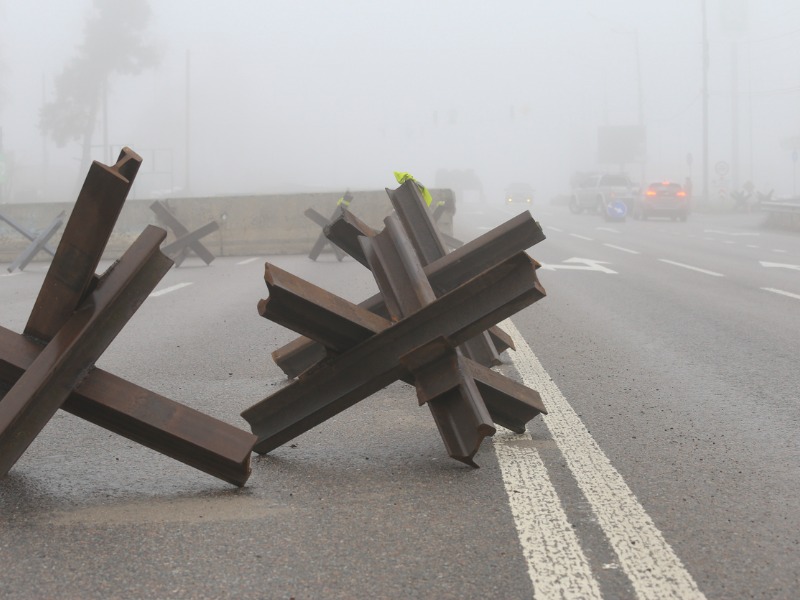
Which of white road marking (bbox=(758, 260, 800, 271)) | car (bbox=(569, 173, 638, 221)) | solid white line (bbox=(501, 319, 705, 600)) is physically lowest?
car (bbox=(569, 173, 638, 221))

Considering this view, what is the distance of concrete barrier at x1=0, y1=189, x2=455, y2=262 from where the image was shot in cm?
2077

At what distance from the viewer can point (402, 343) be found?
3965mm

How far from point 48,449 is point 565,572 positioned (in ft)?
8.16

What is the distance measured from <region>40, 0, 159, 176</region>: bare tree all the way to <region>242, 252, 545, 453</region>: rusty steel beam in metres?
77.4

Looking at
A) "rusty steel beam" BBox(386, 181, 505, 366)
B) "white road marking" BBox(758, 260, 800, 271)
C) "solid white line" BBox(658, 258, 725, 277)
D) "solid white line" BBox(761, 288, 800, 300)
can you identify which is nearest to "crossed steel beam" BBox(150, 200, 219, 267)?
"solid white line" BBox(658, 258, 725, 277)

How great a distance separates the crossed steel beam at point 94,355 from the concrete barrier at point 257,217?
17.0m

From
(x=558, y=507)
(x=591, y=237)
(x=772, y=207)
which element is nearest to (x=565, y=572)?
(x=558, y=507)

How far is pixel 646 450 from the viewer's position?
457 cm

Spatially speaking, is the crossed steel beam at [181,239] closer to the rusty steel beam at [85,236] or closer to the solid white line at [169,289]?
the solid white line at [169,289]

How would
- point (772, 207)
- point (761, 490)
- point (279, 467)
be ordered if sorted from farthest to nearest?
Result: point (772, 207)
point (279, 467)
point (761, 490)

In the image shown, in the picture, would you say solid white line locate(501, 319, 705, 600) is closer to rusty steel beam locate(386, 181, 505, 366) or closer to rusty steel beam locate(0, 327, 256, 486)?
rusty steel beam locate(386, 181, 505, 366)

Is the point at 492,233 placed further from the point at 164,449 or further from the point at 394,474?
the point at 164,449

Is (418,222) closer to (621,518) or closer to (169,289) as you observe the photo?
(621,518)

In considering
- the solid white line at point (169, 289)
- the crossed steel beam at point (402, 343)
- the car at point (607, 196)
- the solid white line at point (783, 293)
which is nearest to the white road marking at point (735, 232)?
the car at point (607, 196)
